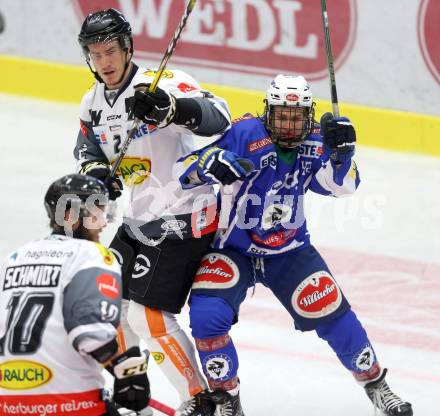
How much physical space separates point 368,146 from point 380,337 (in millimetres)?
2913

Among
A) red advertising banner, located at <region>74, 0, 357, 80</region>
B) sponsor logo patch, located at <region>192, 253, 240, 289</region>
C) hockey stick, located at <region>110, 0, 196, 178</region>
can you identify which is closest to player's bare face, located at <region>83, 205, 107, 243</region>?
hockey stick, located at <region>110, 0, 196, 178</region>

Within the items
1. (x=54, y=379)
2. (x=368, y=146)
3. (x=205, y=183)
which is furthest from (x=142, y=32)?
(x=54, y=379)

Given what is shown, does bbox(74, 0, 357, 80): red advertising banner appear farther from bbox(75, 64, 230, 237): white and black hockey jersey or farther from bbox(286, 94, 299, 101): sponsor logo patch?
bbox(286, 94, 299, 101): sponsor logo patch

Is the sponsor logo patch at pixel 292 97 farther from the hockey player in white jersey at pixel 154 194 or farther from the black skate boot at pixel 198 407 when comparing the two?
the black skate boot at pixel 198 407

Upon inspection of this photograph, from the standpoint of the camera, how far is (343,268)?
7168 millimetres

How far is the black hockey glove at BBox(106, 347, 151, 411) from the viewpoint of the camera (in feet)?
12.7

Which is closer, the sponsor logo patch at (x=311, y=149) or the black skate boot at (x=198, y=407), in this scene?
the sponsor logo patch at (x=311, y=149)

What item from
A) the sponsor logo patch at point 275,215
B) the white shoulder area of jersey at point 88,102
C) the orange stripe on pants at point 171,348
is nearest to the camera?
the sponsor logo patch at point 275,215

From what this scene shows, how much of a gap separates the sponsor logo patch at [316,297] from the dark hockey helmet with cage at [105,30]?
1.26 m

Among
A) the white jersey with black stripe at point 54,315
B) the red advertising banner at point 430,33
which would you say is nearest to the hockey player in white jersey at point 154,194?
the white jersey with black stripe at point 54,315

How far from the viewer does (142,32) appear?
31.7 ft

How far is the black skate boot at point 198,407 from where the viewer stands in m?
5.16

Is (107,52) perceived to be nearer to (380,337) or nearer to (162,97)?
(162,97)

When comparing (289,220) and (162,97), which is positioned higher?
(162,97)
